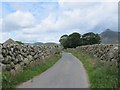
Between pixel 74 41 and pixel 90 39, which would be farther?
pixel 90 39

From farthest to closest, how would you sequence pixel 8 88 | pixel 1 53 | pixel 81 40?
pixel 81 40 < pixel 1 53 < pixel 8 88

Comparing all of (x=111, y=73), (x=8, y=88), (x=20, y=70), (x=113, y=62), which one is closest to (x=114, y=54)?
(x=113, y=62)

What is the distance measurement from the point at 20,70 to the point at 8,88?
14.7ft

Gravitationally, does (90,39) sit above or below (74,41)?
above

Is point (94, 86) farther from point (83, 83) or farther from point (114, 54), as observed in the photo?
point (114, 54)

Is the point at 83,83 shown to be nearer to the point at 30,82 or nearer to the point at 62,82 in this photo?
the point at 62,82

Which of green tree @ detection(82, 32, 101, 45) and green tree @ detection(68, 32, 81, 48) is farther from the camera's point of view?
green tree @ detection(82, 32, 101, 45)

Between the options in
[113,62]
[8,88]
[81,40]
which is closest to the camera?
[8,88]

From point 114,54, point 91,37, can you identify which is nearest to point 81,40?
point 91,37

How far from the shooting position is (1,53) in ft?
52.6

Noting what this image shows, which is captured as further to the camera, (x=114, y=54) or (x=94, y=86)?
(x=114, y=54)

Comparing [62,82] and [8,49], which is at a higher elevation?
[8,49]

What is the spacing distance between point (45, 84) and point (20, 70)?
343 centimetres

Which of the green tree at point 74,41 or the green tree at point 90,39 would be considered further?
the green tree at point 90,39
